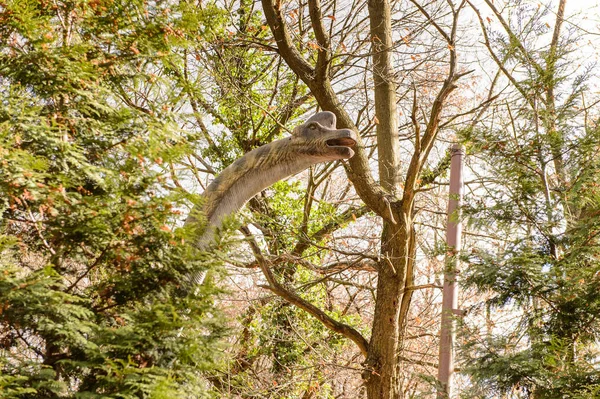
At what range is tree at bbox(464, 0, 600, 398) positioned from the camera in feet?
13.2

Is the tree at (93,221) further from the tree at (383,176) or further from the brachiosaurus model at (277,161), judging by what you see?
the tree at (383,176)

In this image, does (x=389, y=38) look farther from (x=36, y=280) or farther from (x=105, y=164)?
(x=36, y=280)

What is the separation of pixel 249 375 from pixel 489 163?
4.01m

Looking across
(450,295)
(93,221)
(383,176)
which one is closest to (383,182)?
(383,176)

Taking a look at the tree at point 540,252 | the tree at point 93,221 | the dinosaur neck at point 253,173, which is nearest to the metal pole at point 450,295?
the tree at point 540,252

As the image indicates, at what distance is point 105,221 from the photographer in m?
3.33

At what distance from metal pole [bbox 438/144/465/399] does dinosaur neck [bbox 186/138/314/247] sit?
1.30 m

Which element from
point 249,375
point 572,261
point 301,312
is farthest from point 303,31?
point 572,261

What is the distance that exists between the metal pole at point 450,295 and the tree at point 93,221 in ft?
6.52

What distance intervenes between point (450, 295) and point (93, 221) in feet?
8.74

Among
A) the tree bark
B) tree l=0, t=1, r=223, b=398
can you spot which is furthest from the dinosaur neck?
the tree bark

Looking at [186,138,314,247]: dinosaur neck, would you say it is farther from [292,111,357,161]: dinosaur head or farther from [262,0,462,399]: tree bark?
[262,0,462,399]: tree bark

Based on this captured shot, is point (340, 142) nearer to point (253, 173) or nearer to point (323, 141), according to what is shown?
point (323, 141)

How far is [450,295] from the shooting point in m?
4.95
